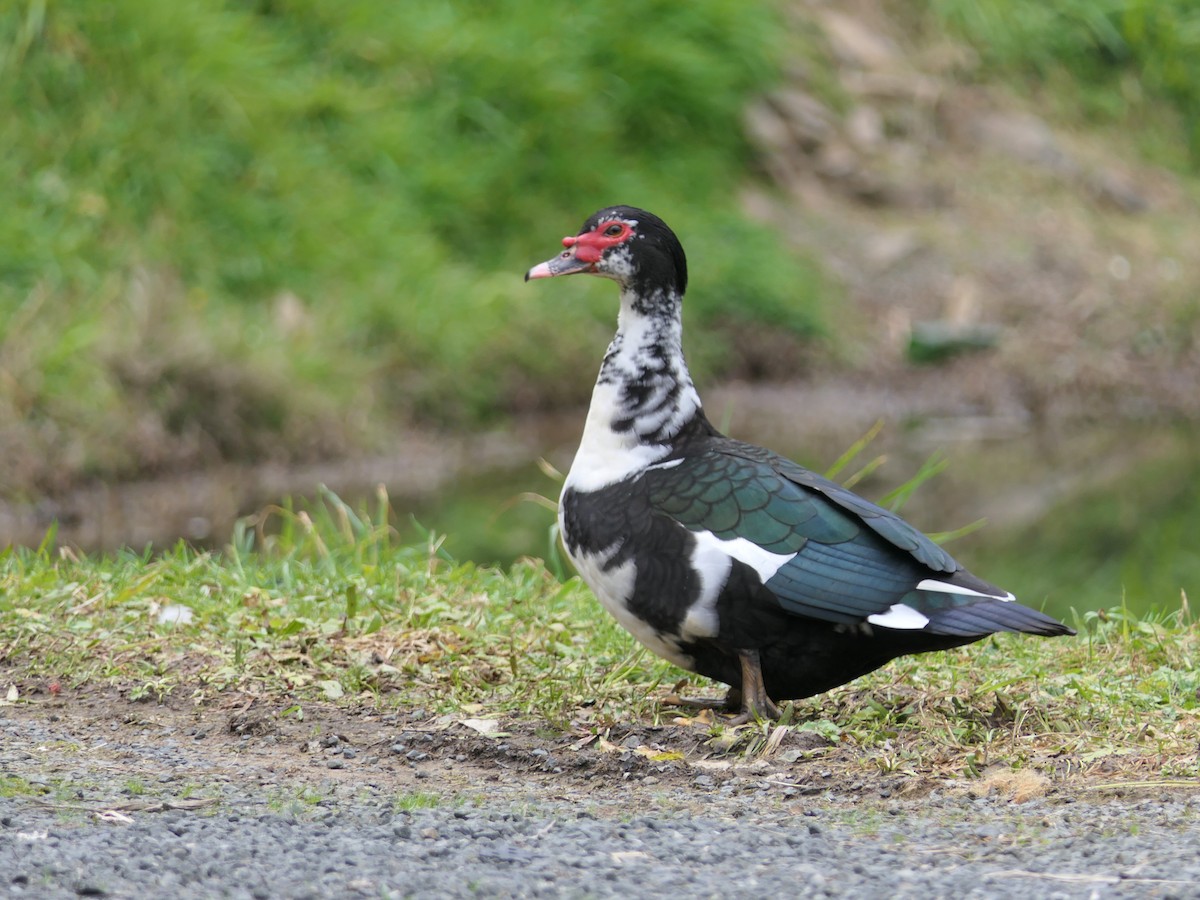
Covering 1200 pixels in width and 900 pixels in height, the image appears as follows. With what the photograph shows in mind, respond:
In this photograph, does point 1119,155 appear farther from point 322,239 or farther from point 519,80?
point 322,239

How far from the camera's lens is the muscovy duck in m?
3.67

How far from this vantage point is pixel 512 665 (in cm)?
426

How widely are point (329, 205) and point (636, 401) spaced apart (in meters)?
6.32

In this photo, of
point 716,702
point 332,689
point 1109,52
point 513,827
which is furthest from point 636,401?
point 1109,52

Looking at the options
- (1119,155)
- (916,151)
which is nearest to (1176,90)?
(1119,155)

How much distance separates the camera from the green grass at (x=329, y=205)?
838cm

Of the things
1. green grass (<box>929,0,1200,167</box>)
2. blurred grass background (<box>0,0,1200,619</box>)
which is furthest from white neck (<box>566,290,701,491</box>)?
green grass (<box>929,0,1200,167</box>)

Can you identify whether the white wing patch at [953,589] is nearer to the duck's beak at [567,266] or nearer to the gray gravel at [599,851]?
the gray gravel at [599,851]

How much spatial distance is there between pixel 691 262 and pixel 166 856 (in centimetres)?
869

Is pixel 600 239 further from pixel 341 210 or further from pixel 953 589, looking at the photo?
pixel 341 210

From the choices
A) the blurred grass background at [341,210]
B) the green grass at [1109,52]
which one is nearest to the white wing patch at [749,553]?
the blurred grass background at [341,210]

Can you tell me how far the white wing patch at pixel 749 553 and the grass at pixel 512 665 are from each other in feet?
1.14

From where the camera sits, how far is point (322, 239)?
9.86m

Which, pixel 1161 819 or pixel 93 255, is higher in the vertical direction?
pixel 1161 819
